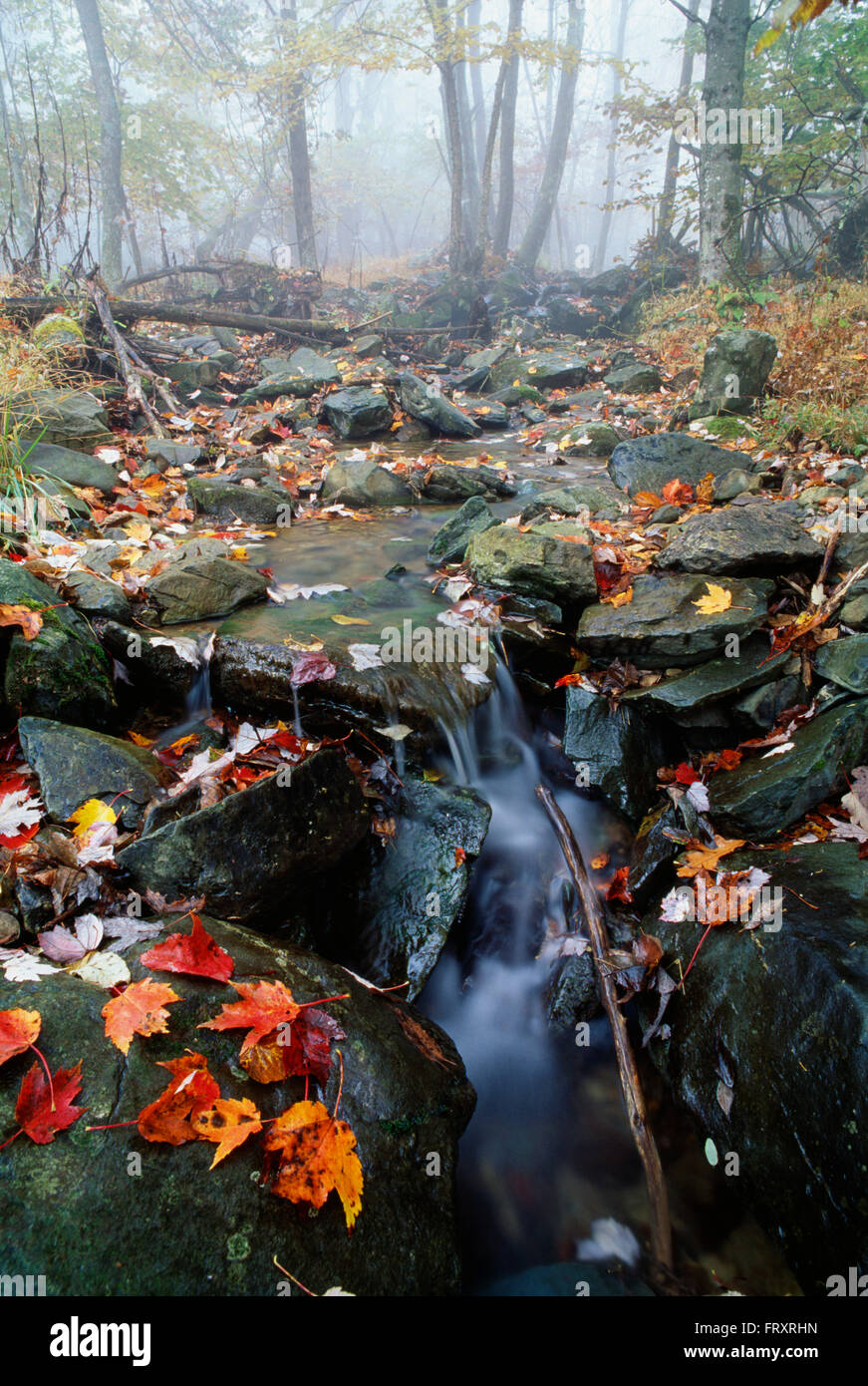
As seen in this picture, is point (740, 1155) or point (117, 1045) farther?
point (740, 1155)

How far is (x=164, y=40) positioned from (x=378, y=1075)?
3652cm

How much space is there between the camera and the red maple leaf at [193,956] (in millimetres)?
2021

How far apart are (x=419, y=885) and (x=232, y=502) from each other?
435 centimetres

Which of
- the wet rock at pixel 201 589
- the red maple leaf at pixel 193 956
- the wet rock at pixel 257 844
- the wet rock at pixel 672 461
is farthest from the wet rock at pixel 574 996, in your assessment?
the wet rock at pixel 672 461

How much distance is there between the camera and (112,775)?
9.18 ft

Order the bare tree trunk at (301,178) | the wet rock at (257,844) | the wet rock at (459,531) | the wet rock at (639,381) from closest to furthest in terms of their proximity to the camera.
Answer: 1. the wet rock at (257,844)
2. the wet rock at (459,531)
3. the wet rock at (639,381)
4. the bare tree trunk at (301,178)

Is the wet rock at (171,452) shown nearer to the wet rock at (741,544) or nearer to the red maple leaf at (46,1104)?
the wet rock at (741,544)

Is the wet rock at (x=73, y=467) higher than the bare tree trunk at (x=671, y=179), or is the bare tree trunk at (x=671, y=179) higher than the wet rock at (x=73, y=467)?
the bare tree trunk at (x=671, y=179)

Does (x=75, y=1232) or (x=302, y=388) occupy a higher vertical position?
(x=302, y=388)

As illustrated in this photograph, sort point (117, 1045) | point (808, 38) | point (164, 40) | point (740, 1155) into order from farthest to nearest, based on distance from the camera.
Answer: point (164, 40)
point (808, 38)
point (740, 1155)
point (117, 1045)

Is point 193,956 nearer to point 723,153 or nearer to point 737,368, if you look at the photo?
point 737,368

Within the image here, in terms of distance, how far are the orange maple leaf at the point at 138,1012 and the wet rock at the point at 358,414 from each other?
8222mm
